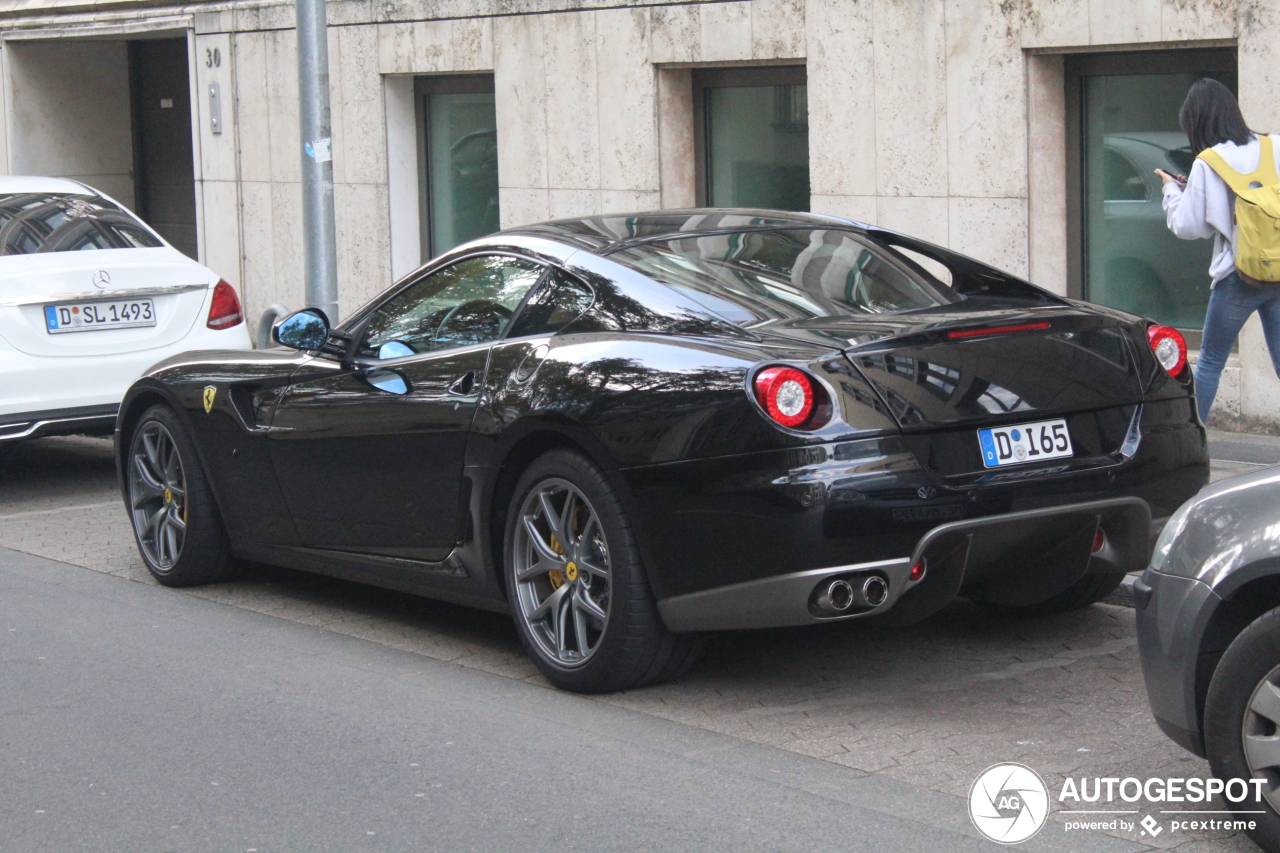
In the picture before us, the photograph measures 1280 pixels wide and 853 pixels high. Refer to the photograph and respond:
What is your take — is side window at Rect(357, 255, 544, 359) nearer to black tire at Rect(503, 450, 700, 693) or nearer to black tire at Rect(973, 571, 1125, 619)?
black tire at Rect(503, 450, 700, 693)

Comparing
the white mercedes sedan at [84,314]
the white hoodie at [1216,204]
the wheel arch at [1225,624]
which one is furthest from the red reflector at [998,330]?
the white mercedes sedan at [84,314]

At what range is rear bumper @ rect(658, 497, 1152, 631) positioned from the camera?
5.04m

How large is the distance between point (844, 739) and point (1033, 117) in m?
6.89

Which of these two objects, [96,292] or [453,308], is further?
[96,292]

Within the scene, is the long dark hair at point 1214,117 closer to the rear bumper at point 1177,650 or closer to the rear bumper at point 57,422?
the rear bumper at point 1177,650

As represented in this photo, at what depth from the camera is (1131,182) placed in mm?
11305

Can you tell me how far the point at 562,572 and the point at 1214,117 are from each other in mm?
4351

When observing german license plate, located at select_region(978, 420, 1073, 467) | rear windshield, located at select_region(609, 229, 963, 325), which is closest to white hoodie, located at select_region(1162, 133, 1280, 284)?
rear windshield, located at select_region(609, 229, 963, 325)

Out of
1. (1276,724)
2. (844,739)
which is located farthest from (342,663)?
A: (1276,724)

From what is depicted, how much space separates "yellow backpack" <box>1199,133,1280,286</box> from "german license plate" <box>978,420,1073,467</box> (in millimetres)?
3323

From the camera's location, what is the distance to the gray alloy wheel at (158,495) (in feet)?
24.8

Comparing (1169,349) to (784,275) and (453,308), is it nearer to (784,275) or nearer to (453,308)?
(784,275)

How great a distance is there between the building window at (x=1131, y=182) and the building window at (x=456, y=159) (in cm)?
556

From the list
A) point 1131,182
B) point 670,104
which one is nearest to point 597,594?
point 1131,182
